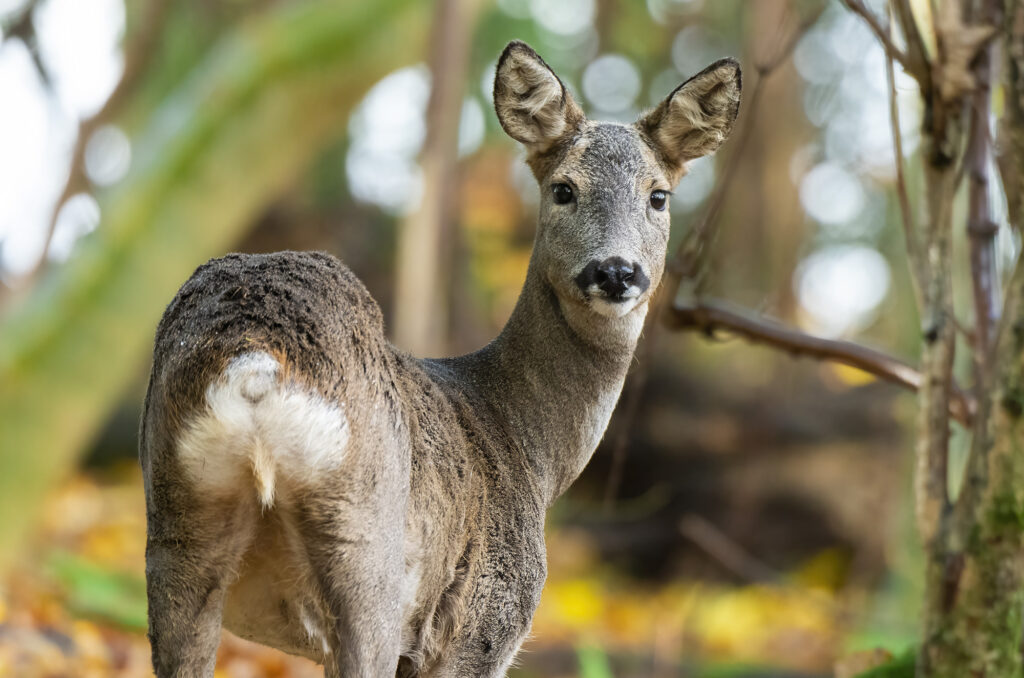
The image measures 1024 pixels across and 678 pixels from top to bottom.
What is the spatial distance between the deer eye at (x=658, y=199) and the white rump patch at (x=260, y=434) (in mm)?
1719

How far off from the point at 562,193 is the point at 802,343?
141cm

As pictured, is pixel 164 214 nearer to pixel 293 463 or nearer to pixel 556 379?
pixel 556 379

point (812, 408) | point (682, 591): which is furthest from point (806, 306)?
point (682, 591)

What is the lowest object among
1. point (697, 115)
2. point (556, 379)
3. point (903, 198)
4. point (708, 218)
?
point (556, 379)

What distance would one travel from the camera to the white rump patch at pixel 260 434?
283 centimetres

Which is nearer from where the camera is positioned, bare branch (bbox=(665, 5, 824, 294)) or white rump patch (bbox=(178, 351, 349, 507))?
white rump patch (bbox=(178, 351, 349, 507))

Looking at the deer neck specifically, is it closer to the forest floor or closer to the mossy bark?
the forest floor

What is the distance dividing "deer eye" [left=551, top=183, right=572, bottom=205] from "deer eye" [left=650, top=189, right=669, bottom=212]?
31 centimetres

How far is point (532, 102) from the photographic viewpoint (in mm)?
4277

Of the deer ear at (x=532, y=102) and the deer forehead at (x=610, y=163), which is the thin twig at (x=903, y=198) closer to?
the deer forehead at (x=610, y=163)

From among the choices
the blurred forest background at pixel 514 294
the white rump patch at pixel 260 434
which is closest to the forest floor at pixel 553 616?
the blurred forest background at pixel 514 294

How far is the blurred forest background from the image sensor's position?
8.56m

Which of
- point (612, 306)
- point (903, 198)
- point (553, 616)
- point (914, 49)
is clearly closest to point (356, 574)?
point (612, 306)

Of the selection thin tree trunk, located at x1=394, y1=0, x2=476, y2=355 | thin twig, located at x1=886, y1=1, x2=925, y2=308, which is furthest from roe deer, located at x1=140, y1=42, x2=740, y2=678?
thin tree trunk, located at x1=394, y1=0, x2=476, y2=355
